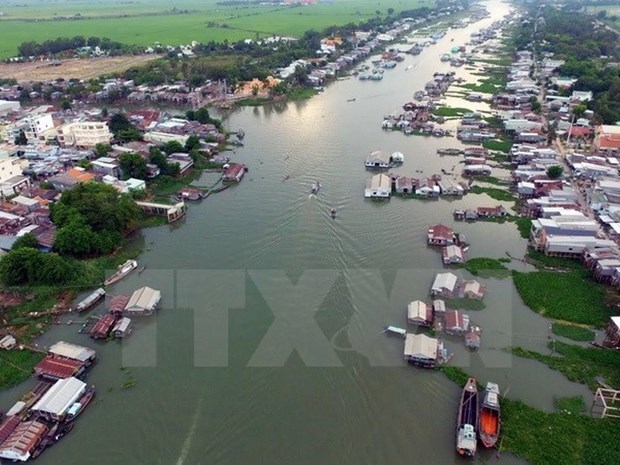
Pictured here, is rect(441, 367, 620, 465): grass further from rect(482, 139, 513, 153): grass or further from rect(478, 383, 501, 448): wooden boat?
rect(482, 139, 513, 153): grass

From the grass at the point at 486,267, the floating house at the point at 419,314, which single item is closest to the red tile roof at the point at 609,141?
the grass at the point at 486,267

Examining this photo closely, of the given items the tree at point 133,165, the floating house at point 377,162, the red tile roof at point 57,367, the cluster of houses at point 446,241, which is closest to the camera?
the red tile roof at point 57,367

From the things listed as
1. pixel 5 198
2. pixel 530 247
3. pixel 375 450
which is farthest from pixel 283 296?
pixel 5 198

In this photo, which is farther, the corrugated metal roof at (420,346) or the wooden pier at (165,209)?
the wooden pier at (165,209)

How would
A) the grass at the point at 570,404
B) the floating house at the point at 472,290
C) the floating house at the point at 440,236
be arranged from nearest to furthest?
the grass at the point at 570,404
the floating house at the point at 472,290
the floating house at the point at 440,236

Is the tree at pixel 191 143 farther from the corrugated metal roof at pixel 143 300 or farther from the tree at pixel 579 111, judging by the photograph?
the tree at pixel 579 111

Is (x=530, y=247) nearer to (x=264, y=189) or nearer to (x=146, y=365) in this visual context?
(x=264, y=189)
